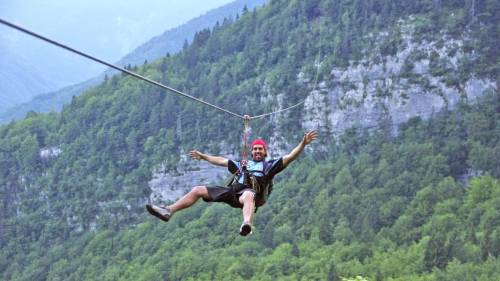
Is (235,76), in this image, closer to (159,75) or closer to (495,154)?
(159,75)

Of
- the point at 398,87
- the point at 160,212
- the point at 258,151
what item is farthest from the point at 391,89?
the point at 160,212

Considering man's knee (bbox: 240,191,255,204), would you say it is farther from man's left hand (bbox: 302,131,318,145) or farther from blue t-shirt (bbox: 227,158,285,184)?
man's left hand (bbox: 302,131,318,145)

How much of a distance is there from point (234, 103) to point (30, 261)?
3555 centimetres

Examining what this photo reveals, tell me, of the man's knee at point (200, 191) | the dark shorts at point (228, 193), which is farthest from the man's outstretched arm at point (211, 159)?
the man's knee at point (200, 191)

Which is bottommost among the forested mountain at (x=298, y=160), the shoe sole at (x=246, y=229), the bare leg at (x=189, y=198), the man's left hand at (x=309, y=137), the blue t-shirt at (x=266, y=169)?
the shoe sole at (x=246, y=229)

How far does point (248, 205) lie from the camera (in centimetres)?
1166

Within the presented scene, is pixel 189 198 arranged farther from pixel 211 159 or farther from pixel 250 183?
pixel 211 159

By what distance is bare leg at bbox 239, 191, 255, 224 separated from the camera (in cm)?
1141

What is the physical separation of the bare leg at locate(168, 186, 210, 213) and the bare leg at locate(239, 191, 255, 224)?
16.7 inches

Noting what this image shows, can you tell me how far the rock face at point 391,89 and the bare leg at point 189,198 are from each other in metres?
107

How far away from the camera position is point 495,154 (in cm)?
11131

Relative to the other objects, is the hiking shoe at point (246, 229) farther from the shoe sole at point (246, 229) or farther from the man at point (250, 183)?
the man at point (250, 183)

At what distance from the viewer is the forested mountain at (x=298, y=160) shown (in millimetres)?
106938

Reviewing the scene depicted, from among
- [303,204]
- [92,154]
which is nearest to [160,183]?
[92,154]
